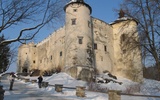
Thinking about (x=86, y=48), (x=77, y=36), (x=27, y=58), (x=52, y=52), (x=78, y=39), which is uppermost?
(x=77, y=36)

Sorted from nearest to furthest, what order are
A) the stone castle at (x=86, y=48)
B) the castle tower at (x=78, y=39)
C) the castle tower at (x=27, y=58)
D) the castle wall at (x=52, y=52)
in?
the castle tower at (x=78, y=39) → the stone castle at (x=86, y=48) → the castle wall at (x=52, y=52) → the castle tower at (x=27, y=58)

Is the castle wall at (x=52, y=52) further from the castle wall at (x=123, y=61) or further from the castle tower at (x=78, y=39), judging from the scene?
the castle wall at (x=123, y=61)

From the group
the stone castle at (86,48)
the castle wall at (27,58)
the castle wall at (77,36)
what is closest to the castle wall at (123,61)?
the stone castle at (86,48)

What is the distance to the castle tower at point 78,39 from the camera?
113 ft

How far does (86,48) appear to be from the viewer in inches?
1443

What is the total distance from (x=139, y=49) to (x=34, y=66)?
143 ft

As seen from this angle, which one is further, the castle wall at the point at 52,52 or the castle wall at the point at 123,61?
the castle wall at the point at 52,52

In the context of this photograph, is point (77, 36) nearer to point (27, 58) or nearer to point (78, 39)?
point (78, 39)

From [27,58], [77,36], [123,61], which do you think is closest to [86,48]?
[77,36]

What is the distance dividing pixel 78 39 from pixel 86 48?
210 cm

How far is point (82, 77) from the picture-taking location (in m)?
33.7

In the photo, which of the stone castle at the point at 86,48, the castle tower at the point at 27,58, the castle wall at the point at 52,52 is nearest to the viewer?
the stone castle at the point at 86,48

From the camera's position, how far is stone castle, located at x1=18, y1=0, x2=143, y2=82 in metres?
35.2

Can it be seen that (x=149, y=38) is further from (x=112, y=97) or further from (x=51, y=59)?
(x=51, y=59)
